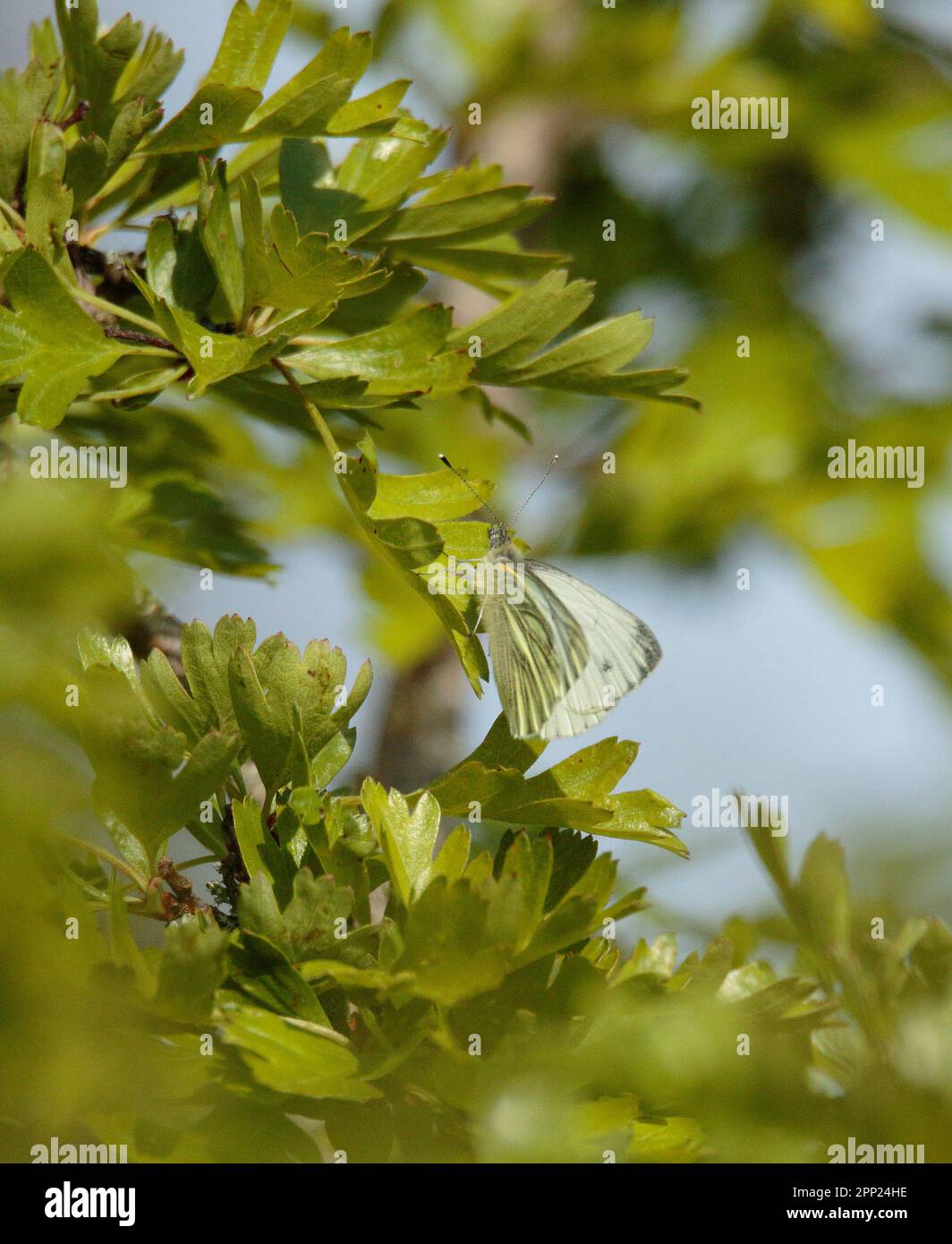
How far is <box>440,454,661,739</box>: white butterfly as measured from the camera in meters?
0.58

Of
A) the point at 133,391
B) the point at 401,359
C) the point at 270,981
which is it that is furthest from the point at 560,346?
the point at 270,981

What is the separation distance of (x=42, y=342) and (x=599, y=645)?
0.45m

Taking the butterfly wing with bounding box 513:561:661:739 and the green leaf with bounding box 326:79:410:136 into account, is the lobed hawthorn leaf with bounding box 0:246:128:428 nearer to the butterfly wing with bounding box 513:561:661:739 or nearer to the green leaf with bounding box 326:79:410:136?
the green leaf with bounding box 326:79:410:136

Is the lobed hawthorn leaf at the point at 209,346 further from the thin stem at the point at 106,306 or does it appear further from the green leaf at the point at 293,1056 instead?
the green leaf at the point at 293,1056

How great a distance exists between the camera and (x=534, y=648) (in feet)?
2.12

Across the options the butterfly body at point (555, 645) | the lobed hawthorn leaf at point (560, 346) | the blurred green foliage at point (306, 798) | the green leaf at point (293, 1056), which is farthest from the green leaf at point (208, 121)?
the green leaf at point (293, 1056)

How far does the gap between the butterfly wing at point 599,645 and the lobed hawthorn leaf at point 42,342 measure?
0.32 meters

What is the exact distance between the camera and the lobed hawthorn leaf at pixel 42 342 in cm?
40

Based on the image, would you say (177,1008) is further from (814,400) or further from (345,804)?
(814,400)

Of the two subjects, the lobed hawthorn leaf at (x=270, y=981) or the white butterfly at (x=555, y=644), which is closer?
the lobed hawthorn leaf at (x=270, y=981)

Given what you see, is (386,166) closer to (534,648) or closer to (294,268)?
(294,268)

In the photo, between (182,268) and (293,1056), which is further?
(182,268)

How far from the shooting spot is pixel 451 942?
348 mm
